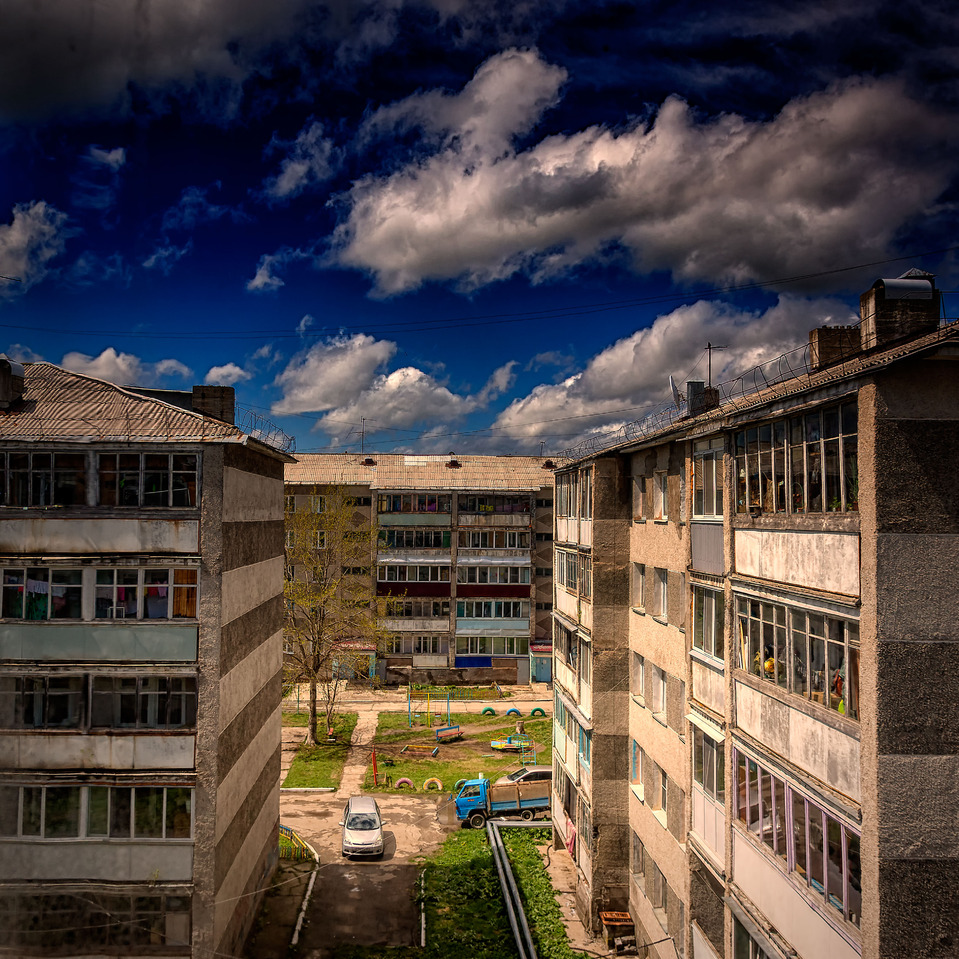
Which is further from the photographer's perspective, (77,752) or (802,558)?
(77,752)

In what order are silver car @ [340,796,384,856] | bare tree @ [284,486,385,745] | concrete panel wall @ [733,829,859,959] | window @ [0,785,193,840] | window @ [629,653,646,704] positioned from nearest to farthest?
concrete panel wall @ [733,829,859,959]
window @ [0,785,193,840]
window @ [629,653,646,704]
silver car @ [340,796,384,856]
bare tree @ [284,486,385,745]

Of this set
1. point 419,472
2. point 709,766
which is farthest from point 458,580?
point 709,766

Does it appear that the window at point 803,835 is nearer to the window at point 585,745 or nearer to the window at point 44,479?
the window at point 585,745

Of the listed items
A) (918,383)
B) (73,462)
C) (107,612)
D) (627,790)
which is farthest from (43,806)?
(918,383)

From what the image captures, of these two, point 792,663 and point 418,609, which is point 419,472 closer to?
point 418,609

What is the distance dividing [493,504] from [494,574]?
17.3ft

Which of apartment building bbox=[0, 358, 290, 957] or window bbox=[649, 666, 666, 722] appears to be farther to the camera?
window bbox=[649, 666, 666, 722]

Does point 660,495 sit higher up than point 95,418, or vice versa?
point 95,418

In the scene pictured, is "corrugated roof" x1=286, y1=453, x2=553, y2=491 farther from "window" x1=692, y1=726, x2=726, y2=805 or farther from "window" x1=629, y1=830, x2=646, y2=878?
"window" x1=692, y1=726, x2=726, y2=805

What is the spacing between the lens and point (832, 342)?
1764 cm

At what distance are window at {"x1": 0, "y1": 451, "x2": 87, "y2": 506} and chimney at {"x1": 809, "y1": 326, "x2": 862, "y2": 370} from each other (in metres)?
18.1

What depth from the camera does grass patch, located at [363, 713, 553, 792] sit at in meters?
37.5

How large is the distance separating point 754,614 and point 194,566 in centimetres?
1317

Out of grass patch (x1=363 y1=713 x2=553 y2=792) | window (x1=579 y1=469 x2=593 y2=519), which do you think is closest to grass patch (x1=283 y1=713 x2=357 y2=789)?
grass patch (x1=363 y1=713 x2=553 y2=792)
